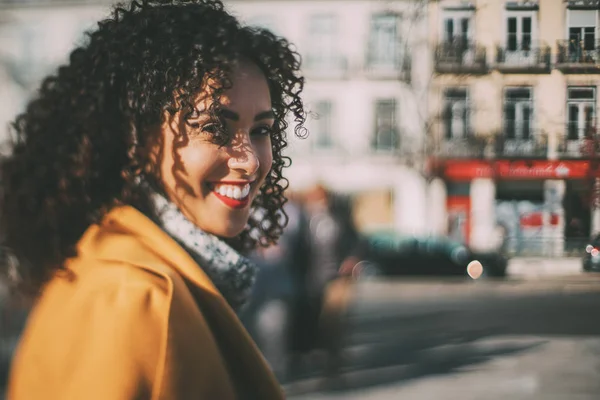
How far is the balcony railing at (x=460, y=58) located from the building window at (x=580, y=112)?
0.44 feet

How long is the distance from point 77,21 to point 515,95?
4.51ft

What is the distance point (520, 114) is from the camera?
1.08 m

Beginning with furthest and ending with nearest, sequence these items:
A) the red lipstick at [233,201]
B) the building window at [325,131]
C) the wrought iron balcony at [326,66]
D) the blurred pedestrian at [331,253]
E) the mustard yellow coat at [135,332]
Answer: the blurred pedestrian at [331,253] → the building window at [325,131] → the wrought iron balcony at [326,66] → the red lipstick at [233,201] → the mustard yellow coat at [135,332]

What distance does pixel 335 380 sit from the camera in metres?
5.46

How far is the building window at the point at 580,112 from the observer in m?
1.02

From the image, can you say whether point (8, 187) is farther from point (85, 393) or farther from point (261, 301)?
point (261, 301)

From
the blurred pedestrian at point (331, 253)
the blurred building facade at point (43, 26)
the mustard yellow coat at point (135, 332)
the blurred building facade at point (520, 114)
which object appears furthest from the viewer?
the blurred pedestrian at point (331, 253)

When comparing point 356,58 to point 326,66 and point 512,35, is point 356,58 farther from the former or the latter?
point 512,35

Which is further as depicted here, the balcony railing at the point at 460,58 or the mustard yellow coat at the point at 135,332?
the balcony railing at the point at 460,58

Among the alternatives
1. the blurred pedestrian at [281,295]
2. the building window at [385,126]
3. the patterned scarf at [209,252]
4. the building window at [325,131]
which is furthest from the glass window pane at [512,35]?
the blurred pedestrian at [281,295]

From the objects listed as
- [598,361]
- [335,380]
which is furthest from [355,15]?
[335,380]

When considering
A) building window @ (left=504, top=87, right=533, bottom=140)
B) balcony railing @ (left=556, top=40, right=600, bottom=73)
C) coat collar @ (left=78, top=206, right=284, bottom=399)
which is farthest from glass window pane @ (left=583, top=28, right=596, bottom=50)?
coat collar @ (left=78, top=206, right=284, bottom=399)

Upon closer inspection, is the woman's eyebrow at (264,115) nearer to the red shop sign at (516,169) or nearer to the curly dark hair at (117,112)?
the curly dark hair at (117,112)

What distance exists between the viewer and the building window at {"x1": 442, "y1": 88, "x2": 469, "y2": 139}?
1115mm
